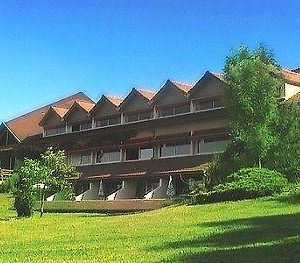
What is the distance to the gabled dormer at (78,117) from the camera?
202 feet

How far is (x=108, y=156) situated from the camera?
5706cm

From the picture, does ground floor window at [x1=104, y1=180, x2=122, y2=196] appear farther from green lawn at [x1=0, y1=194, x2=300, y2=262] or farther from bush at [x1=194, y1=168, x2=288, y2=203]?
green lawn at [x1=0, y1=194, x2=300, y2=262]

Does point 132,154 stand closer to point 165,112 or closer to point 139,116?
point 139,116

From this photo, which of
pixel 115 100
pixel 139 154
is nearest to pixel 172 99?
pixel 139 154

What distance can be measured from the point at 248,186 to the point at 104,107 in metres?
31.7

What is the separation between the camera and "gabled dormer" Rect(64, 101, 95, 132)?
2420 inches

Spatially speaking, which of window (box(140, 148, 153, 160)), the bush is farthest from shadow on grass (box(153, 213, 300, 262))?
window (box(140, 148, 153, 160))

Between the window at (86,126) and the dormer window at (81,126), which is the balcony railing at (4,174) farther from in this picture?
the window at (86,126)

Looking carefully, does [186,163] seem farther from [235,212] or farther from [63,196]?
[235,212]

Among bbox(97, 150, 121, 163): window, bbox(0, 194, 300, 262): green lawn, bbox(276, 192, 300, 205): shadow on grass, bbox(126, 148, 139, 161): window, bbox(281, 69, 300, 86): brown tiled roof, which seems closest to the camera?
bbox(0, 194, 300, 262): green lawn

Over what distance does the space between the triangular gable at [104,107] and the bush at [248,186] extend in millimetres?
27813

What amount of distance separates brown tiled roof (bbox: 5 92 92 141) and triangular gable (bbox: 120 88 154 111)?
57.8 feet

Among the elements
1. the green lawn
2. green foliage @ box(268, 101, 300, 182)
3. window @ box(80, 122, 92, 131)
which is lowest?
the green lawn

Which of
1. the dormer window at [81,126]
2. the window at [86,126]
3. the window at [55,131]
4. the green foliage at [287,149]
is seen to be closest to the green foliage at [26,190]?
the green foliage at [287,149]
